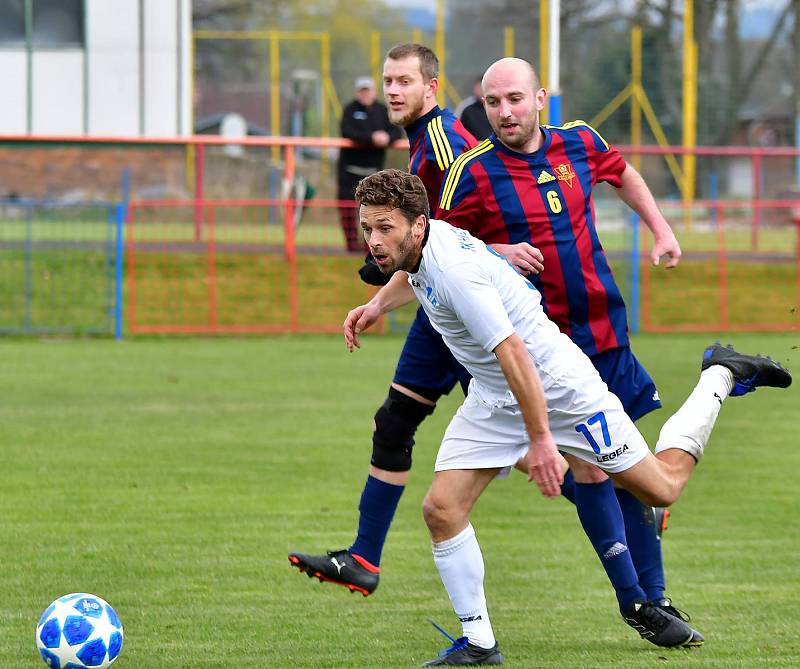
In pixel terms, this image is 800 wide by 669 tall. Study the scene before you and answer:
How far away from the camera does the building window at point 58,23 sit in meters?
25.6

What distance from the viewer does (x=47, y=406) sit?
37.9ft

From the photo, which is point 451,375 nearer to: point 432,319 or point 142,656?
point 432,319

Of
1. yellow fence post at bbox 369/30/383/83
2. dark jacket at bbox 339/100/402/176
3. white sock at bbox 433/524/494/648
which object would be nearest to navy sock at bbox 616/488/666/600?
white sock at bbox 433/524/494/648

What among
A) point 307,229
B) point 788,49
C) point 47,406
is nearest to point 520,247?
point 47,406

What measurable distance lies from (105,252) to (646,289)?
22.2ft

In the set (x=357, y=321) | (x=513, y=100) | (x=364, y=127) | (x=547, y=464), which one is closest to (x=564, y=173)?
(x=513, y=100)

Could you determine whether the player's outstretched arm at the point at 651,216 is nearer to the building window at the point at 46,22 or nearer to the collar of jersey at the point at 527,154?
the collar of jersey at the point at 527,154

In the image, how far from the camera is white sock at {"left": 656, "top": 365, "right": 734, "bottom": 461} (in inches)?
211

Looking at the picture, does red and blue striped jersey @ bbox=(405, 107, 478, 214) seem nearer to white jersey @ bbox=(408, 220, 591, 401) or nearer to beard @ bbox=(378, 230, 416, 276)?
white jersey @ bbox=(408, 220, 591, 401)

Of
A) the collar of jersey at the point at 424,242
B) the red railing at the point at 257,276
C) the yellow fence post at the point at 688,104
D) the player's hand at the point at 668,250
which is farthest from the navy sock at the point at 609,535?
the yellow fence post at the point at 688,104

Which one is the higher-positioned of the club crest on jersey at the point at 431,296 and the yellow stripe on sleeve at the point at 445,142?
the yellow stripe on sleeve at the point at 445,142

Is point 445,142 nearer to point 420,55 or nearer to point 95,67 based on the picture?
point 420,55

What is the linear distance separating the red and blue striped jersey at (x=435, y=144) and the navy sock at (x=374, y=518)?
1.19 metres

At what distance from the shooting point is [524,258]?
5176 mm
